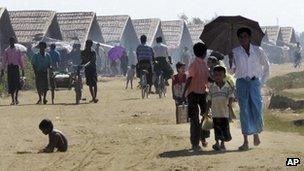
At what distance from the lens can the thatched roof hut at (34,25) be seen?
38.6 meters

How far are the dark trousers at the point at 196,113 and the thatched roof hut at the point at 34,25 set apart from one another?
27.9 metres

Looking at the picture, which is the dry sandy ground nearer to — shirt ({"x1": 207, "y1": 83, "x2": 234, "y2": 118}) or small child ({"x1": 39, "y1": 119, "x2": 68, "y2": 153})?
small child ({"x1": 39, "y1": 119, "x2": 68, "y2": 153})

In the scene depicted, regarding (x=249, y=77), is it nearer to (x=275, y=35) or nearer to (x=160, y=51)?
(x=160, y=51)

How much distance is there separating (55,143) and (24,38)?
28665mm

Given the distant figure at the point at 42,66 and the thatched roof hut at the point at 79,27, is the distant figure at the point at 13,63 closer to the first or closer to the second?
the distant figure at the point at 42,66

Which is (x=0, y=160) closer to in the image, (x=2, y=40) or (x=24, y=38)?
(x=2, y=40)

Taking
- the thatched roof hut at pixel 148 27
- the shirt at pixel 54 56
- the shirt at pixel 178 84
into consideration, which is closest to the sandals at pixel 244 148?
the shirt at pixel 178 84

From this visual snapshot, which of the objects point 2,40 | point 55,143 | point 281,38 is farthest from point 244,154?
point 281,38

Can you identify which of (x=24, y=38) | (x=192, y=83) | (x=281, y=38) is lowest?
(x=281, y=38)

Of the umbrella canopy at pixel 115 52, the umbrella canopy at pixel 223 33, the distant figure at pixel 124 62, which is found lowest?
the distant figure at pixel 124 62

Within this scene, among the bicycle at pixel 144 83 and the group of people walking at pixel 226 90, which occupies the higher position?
the group of people walking at pixel 226 90

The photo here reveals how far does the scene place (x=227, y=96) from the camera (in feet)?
34.6

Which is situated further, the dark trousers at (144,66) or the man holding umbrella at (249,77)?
the dark trousers at (144,66)

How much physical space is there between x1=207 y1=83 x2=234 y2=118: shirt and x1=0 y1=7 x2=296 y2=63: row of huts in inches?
986
